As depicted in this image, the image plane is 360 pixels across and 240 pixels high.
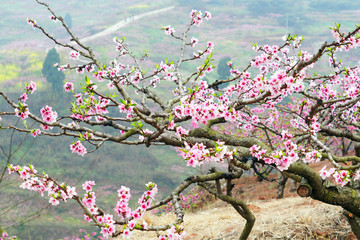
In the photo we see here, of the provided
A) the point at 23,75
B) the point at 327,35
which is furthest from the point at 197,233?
the point at 327,35

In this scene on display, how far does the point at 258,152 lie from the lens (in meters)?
4.41

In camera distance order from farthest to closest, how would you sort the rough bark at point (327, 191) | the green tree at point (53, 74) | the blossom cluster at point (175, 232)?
1. the green tree at point (53, 74)
2. the rough bark at point (327, 191)
3. the blossom cluster at point (175, 232)

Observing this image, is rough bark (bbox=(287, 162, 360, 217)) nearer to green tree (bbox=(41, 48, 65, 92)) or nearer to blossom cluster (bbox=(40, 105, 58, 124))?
blossom cluster (bbox=(40, 105, 58, 124))

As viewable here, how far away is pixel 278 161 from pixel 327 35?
70.7m

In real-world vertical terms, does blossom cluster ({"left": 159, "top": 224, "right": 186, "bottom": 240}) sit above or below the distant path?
above

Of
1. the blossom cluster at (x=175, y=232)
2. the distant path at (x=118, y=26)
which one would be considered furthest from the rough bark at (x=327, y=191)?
the distant path at (x=118, y=26)

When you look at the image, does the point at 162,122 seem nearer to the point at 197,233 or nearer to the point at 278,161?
the point at 278,161

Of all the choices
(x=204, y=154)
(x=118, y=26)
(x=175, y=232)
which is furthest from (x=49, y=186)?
(x=118, y=26)

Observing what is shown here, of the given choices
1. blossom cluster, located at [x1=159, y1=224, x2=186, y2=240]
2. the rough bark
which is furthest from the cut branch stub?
blossom cluster, located at [x1=159, y1=224, x2=186, y2=240]

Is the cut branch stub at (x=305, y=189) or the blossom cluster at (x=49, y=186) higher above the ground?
the blossom cluster at (x=49, y=186)

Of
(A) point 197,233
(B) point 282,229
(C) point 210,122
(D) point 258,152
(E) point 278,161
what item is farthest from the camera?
(A) point 197,233

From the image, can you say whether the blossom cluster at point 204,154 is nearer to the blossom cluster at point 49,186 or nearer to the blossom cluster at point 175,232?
the blossom cluster at point 175,232

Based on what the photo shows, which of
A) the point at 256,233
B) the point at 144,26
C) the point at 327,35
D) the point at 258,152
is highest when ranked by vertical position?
the point at 258,152

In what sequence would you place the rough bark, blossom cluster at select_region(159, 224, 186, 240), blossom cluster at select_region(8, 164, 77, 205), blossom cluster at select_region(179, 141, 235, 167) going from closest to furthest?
blossom cluster at select_region(159, 224, 186, 240) → blossom cluster at select_region(179, 141, 235, 167) → blossom cluster at select_region(8, 164, 77, 205) → the rough bark
